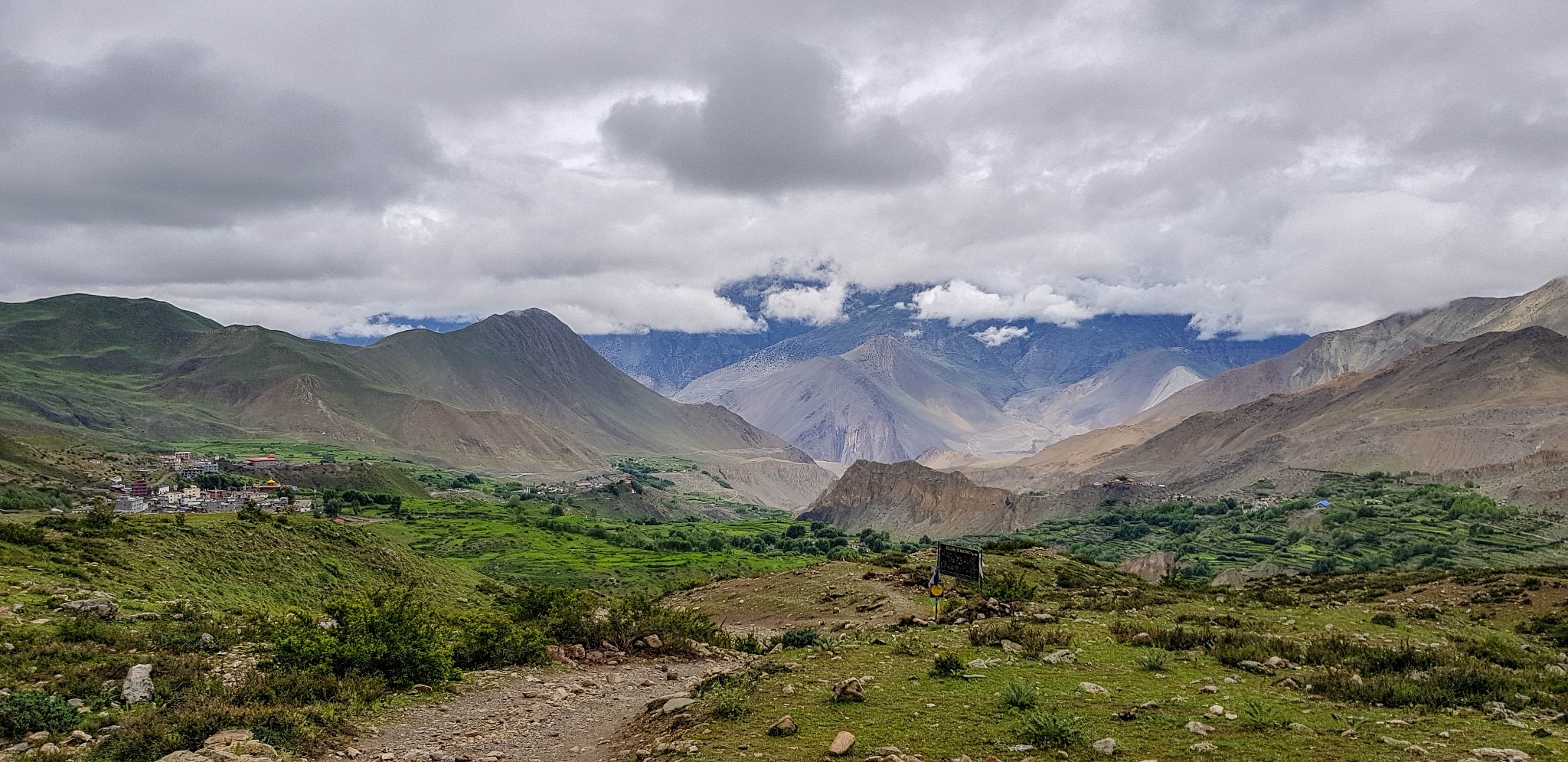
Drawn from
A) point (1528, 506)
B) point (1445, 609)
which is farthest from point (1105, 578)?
point (1528, 506)

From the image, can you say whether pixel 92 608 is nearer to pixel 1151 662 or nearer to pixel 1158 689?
pixel 1158 689

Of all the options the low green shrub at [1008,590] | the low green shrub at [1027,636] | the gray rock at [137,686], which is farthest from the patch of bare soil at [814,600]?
the gray rock at [137,686]

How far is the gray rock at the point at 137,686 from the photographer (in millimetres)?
13477

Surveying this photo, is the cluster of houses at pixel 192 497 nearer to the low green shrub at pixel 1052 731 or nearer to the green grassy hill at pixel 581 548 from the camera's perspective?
the green grassy hill at pixel 581 548

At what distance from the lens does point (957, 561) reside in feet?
80.5

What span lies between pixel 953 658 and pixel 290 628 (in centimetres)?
1437

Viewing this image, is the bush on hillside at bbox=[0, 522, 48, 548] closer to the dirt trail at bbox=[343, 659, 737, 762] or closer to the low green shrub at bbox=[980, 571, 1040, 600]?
the dirt trail at bbox=[343, 659, 737, 762]

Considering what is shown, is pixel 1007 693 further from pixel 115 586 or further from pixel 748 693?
pixel 115 586

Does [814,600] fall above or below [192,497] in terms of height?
above

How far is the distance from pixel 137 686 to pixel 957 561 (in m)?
19.9

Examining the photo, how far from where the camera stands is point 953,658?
15312mm

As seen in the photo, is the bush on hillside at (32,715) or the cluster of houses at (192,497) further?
the cluster of houses at (192,497)

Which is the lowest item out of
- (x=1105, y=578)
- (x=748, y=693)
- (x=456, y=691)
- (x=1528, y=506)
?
(x=1528, y=506)

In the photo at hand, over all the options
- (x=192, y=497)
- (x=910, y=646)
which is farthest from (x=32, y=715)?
(x=192, y=497)
